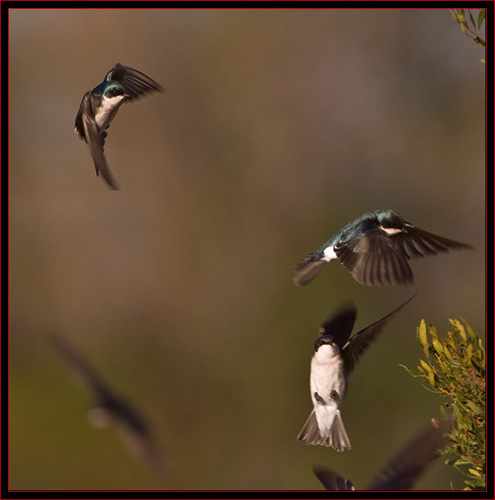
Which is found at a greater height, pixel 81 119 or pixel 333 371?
pixel 81 119

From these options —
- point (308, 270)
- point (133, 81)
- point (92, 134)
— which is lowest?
point (308, 270)

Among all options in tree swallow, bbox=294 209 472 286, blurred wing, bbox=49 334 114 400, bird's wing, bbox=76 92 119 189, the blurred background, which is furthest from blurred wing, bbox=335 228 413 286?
the blurred background

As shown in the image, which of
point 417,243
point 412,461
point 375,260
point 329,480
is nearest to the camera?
point 412,461

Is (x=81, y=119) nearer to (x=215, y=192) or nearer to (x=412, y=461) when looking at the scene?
(x=412, y=461)

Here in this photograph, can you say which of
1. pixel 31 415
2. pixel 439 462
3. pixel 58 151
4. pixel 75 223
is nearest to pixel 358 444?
pixel 439 462

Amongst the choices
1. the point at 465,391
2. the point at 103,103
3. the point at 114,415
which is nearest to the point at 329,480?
the point at 465,391

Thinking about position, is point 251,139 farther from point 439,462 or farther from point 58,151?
point 439,462

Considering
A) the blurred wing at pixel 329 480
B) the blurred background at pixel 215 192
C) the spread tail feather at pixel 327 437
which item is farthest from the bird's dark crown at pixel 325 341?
the blurred background at pixel 215 192
